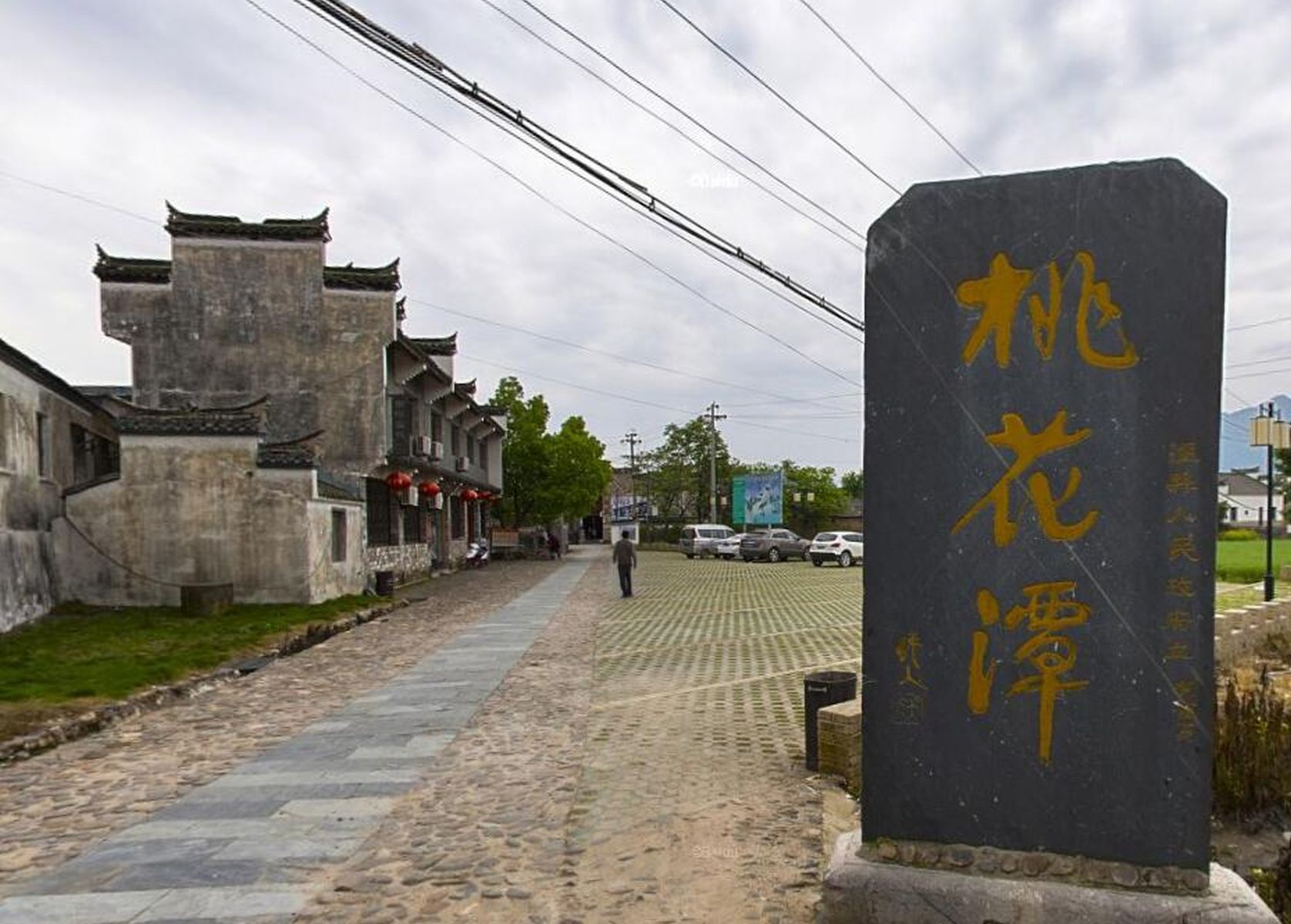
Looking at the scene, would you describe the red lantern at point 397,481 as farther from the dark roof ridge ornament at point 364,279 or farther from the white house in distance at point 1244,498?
the white house in distance at point 1244,498

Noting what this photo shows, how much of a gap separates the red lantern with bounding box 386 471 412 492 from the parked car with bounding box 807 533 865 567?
17161 mm

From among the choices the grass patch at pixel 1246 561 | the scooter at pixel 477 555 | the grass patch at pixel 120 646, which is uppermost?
the grass patch at pixel 120 646

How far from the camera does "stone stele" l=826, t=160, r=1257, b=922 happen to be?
3357mm

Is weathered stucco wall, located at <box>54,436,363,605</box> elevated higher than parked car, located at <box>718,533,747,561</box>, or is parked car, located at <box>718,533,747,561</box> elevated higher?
weathered stucco wall, located at <box>54,436,363,605</box>

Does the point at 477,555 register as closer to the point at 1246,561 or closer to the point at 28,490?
the point at 28,490

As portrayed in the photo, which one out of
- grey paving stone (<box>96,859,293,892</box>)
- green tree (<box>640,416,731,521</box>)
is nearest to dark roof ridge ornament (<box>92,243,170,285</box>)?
grey paving stone (<box>96,859,293,892</box>)

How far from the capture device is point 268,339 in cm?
2038

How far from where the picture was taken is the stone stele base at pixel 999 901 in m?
3.21

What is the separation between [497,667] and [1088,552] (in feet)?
27.4

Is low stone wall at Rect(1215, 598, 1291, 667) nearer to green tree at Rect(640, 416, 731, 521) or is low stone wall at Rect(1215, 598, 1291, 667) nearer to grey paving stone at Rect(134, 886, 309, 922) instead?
grey paving stone at Rect(134, 886, 309, 922)

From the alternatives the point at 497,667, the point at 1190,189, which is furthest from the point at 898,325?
the point at 497,667

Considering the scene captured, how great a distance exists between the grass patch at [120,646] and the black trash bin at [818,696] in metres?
6.67

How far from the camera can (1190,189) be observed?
11.1 ft

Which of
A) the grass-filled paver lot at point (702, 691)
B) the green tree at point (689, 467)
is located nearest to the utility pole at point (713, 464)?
the green tree at point (689, 467)
